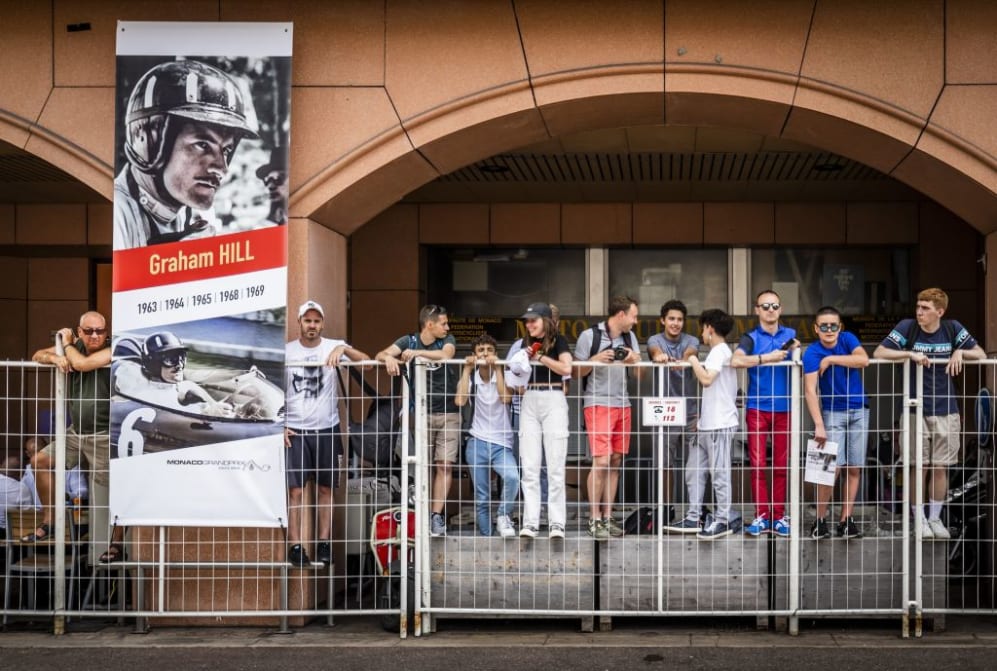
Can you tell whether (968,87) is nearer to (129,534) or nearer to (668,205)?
(668,205)

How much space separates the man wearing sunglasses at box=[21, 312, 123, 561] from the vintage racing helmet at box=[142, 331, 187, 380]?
327 mm

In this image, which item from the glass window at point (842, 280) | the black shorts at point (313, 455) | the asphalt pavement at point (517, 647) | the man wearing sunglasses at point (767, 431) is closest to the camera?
the asphalt pavement at point (517, 647)

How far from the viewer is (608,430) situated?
→ 24.1 ft

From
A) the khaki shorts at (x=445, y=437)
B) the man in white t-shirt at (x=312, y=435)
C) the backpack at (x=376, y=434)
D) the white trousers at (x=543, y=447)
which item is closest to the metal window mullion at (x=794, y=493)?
the white trousers at (x=543, y=447)

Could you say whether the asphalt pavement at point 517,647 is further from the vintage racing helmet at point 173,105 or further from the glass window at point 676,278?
the glass window at point 676,278

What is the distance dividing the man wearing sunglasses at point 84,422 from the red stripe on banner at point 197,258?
0.46 m

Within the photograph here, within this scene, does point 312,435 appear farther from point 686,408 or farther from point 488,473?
point 686,408

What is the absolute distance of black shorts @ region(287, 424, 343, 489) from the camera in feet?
25.1

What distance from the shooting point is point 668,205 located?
12.9 metres

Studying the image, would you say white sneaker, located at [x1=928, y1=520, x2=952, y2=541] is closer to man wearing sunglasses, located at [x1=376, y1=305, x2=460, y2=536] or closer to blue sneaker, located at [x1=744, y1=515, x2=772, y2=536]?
blue sneaker, located at [x1=744, y1=515, x2=772, y2=536]

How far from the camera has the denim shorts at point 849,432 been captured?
7344 mm

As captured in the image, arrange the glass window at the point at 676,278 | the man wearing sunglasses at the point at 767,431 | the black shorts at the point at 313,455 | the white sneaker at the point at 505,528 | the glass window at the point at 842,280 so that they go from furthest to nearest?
1. the glass window at the point at 676,278
2. the glass window at the point at 842,280
3. the black shorts at the point at 313,455
4. the white sneaker at the point at 505,528
5. the man wearing sunglasses at the point at 767,431

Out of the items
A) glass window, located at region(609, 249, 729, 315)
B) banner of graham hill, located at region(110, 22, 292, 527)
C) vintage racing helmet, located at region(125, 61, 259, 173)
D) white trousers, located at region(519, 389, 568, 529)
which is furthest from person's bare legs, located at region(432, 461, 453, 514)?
glass window, located at region(609, 249, 729, 315)

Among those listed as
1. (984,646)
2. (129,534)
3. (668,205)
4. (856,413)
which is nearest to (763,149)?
(668,205)
